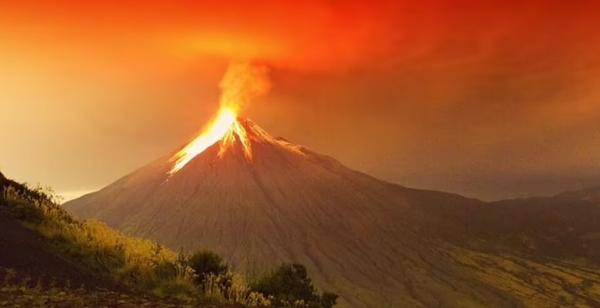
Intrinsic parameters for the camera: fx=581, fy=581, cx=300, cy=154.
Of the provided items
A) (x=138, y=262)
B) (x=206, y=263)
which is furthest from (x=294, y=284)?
(x=138, y=262)

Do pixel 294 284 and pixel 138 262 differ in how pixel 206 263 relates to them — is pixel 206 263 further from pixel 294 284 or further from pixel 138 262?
pixel 294 284

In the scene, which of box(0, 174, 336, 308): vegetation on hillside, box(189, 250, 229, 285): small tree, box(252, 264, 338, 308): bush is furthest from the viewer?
box(252, 264, 338, 308): bush

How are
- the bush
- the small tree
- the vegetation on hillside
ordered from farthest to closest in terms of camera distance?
the bush → the small tree → the vegetation on hillside

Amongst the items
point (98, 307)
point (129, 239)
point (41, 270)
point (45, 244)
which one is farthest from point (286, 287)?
point (98, 307)

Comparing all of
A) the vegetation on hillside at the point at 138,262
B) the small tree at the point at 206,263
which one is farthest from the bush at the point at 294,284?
the vegetation on hillside at the point at 138,262

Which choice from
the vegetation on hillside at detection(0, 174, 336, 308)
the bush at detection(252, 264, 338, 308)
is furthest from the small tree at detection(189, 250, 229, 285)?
the bush at detection(252, 264, 338, 308)

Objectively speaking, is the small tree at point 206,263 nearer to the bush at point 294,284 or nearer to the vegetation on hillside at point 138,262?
the vegetation on hillside at point 138,262

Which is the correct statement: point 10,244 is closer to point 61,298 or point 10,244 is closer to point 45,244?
point 45,244

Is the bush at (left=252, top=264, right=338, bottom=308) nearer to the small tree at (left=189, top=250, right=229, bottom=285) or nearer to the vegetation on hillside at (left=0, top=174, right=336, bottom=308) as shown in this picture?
the small tree at (left=189, top=250, right=229, bottom=285)
